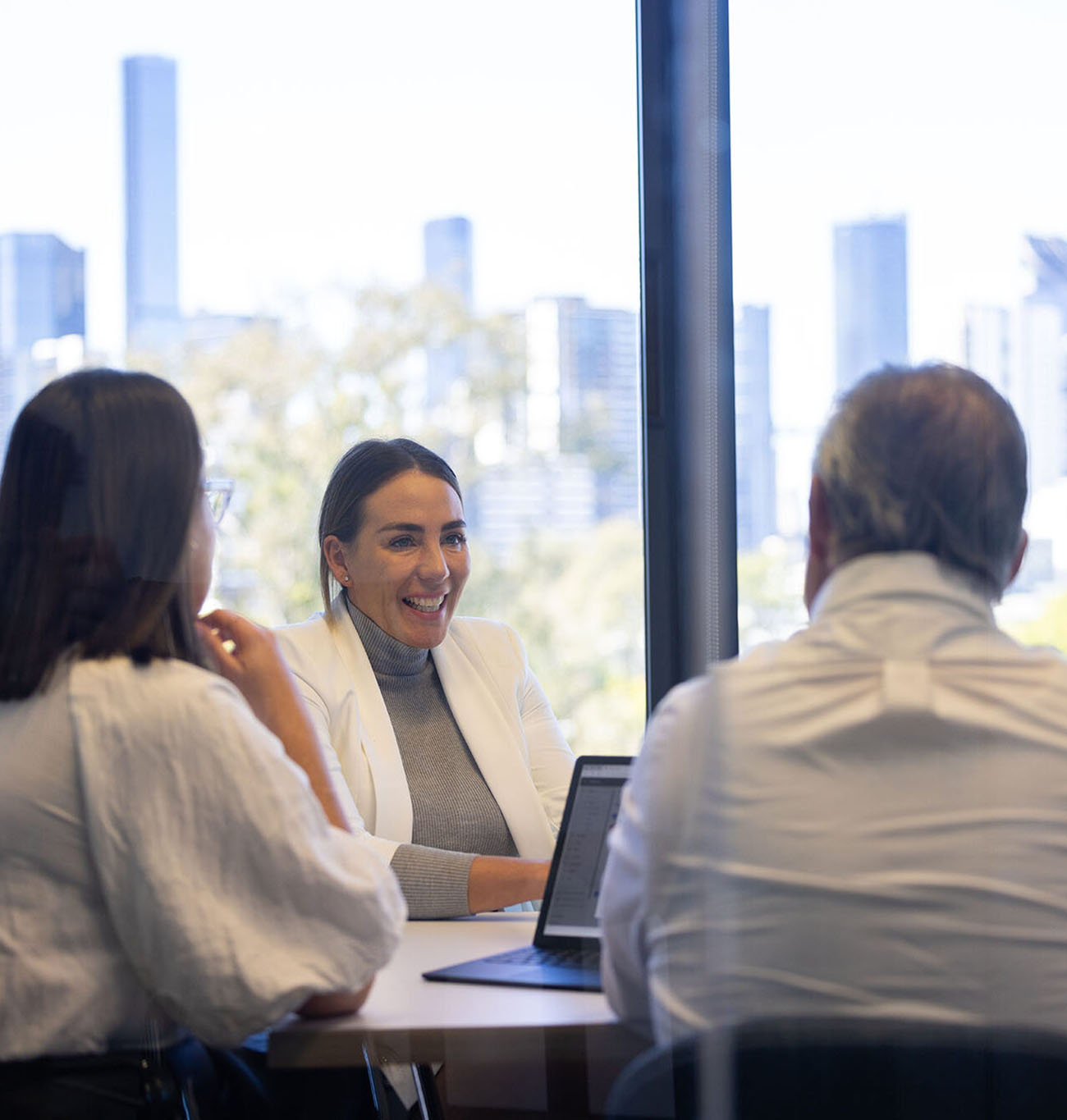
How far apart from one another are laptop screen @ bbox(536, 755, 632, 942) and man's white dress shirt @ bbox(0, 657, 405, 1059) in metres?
0.24

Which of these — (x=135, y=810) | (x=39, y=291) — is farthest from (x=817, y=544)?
(x=39, y=291)

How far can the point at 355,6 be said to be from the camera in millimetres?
1598

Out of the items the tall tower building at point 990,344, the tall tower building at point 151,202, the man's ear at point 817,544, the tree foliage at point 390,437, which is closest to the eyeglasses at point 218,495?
the tree foliage at point 390,437

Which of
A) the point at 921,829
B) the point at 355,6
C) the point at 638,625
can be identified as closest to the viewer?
the point at 921,829

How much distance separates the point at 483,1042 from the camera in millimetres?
1181

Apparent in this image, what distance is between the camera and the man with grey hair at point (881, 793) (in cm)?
110

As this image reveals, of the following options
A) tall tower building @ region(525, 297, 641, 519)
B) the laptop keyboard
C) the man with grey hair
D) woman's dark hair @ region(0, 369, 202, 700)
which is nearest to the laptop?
the laptop keyboard

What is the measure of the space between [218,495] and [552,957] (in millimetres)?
604

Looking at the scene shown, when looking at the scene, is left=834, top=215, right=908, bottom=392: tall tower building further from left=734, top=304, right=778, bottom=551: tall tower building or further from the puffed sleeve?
the puffed sleeve

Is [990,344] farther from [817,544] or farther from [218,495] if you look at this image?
[218,495]

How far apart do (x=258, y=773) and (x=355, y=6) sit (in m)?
1.02

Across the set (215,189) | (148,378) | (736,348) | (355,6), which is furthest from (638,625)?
(355,6)

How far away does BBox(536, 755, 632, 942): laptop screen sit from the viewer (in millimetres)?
1321

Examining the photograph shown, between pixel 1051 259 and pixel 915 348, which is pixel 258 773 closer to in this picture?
pixel 915 348
